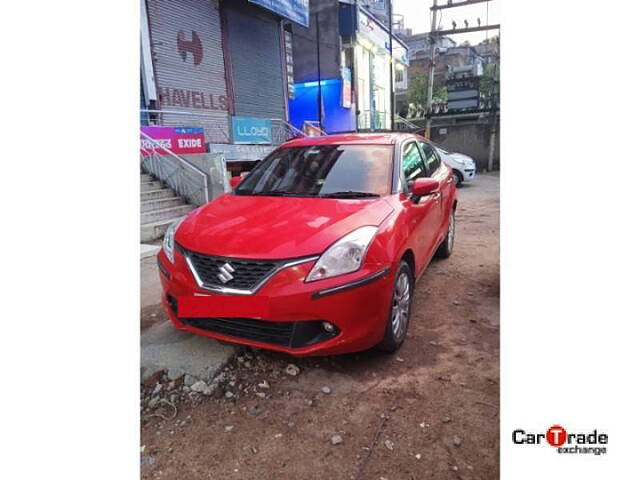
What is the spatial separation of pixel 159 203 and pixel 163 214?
369 millimetres

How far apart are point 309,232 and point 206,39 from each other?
10.3 meters

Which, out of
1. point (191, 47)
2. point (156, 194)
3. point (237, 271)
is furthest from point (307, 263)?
point (191, 47)

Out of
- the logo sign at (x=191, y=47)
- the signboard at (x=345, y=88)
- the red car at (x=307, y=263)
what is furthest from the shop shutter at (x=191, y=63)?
the red car at (x=307, y=263)

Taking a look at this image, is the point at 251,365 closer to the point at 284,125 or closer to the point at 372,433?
the point at 372,433

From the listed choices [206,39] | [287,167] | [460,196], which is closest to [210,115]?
[206,39]

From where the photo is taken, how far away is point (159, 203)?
688cm

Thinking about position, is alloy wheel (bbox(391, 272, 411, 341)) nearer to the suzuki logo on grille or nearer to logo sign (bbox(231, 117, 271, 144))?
the suzuki logo on grille

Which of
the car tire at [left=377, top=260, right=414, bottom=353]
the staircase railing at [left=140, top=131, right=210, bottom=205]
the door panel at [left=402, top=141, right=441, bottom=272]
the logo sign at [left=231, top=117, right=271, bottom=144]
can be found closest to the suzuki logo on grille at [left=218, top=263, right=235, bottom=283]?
the car tire at [left=377, top=260, right=414, bottom=353]

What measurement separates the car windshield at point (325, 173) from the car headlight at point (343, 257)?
67 centimetres

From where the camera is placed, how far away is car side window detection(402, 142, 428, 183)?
134 inches

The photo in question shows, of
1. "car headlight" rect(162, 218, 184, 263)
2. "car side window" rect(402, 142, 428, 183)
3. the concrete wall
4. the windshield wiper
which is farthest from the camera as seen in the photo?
the concrete wall

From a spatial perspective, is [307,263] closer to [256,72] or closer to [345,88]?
[256,72]

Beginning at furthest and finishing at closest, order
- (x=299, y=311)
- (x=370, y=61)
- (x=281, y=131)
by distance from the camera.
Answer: (x=370, y=61) < (x=281, y=131) < (x=299, y=311)
